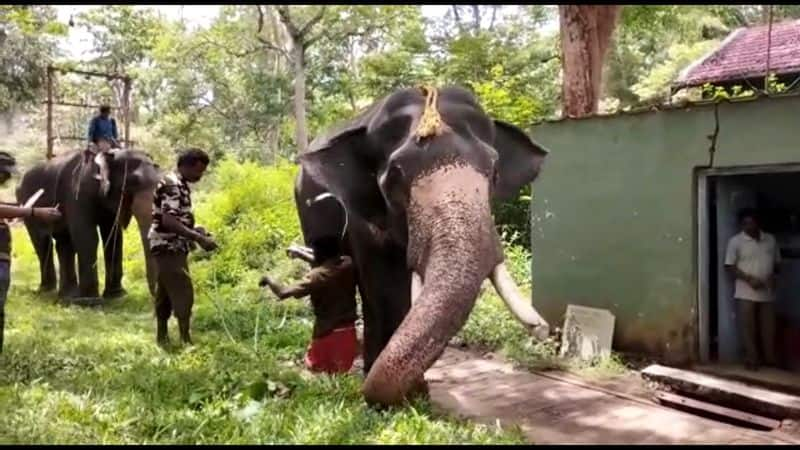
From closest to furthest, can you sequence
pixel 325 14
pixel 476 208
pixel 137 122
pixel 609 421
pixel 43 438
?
pixel 43 438 < pixel 476 208 < pixel 609 421 < pixel 325 14 < pixel 137 122

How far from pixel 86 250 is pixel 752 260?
8305mm

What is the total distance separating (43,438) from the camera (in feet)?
12.8

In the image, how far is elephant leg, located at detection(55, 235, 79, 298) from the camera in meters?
11.7

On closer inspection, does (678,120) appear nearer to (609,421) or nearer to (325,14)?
(609,421)

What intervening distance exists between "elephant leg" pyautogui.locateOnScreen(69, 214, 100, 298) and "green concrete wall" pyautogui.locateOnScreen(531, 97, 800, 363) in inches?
235

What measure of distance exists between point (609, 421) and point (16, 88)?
920 inches

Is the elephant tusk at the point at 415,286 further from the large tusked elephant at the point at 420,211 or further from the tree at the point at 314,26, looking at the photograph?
the tree at the point at 314,26

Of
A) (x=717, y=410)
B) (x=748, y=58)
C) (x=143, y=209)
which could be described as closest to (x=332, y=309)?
(x=717, y=410)

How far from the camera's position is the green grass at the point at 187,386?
413cm

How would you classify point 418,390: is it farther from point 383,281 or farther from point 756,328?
point 756,328

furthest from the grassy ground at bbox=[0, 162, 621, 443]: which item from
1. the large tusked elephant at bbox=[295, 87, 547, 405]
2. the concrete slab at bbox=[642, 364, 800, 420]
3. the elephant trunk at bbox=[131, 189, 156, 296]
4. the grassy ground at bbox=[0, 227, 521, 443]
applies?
the elephant trunk at bbox=[131, 189, 156, 296]

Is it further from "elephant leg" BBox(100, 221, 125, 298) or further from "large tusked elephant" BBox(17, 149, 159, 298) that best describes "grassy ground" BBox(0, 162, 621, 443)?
"large tusked elephant" BBox(17, 149, 159, 298)

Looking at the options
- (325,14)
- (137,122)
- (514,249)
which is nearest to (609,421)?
(514,249)

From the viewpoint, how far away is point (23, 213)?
6031 mm
